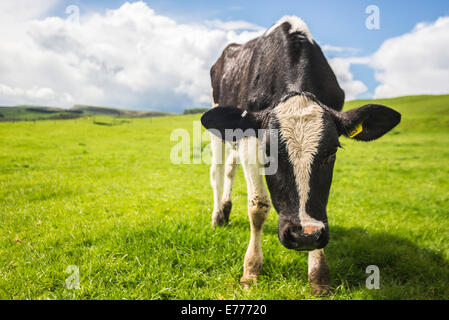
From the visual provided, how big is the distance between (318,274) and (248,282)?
0.83 metres

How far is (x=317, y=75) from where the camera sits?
345 centimetres

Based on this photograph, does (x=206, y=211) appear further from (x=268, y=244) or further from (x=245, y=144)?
(x=245, y=144)

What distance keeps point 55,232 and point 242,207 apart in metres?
3.61

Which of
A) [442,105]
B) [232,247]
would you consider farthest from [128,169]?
[442,105]

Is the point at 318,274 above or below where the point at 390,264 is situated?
above

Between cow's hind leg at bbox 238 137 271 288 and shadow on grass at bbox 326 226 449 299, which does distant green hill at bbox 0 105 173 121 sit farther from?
shadow on grass at bbox 326 226 449 299

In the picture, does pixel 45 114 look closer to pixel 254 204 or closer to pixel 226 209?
Answer: pixel 226 209

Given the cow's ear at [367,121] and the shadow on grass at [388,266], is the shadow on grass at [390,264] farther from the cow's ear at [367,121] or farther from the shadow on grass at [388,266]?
the cow's ear at [367,121]

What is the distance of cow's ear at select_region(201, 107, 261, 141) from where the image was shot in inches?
129

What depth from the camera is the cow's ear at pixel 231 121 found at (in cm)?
328

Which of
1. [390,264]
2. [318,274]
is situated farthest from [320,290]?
[390,264]

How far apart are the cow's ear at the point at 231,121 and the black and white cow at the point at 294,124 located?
1cm

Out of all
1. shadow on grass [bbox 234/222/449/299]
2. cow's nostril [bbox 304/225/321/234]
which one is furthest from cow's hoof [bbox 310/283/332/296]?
cow's nostril [bbox 304/225/321/234]

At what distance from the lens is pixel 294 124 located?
9.53ft
